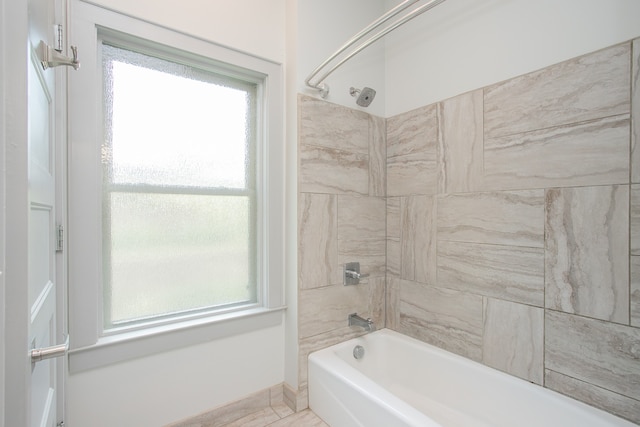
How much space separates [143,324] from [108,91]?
3.54ft

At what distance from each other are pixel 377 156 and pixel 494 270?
0.98 meters

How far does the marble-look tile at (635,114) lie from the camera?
1067 millimetres

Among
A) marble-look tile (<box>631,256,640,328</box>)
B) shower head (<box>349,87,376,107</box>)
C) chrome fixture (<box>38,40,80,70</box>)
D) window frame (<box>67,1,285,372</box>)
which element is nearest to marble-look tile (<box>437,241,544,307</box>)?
marble-look tile (<box>631,256,640,328</box>)

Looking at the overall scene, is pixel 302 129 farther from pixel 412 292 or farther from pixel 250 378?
pixel 250 378

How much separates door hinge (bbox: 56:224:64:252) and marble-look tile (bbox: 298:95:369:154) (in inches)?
44.1

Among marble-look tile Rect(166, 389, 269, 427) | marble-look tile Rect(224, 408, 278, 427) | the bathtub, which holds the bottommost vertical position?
marble-look tile Rect(224, 408, 278, 427)

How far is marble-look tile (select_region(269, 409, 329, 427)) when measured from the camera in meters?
1.50

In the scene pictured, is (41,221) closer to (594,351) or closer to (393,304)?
(393,304)

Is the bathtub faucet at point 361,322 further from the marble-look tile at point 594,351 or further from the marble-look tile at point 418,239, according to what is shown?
the marble-look tile at point 594,351

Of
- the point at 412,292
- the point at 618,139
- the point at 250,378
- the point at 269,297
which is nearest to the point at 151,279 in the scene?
the point at 269,297

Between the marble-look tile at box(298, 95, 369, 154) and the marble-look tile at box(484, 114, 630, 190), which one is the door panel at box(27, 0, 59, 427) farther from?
the marble-look tile at box(484, 114, 630, 190)

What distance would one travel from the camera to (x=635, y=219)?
1073 mm

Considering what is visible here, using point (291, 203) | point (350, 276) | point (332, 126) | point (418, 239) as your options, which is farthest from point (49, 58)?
point (418, 239)

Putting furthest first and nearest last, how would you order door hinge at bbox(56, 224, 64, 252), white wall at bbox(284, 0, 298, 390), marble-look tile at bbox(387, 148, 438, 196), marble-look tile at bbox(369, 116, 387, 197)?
1. marble-look tile at bbox(369, 116, 387, 197)
2. marble-look tile at bbox(387, 148, 438, 196)
3. white wall at bbox(284, 0, 298, 390)
4. door hinge at bbox(56, 224, 64, 252)
